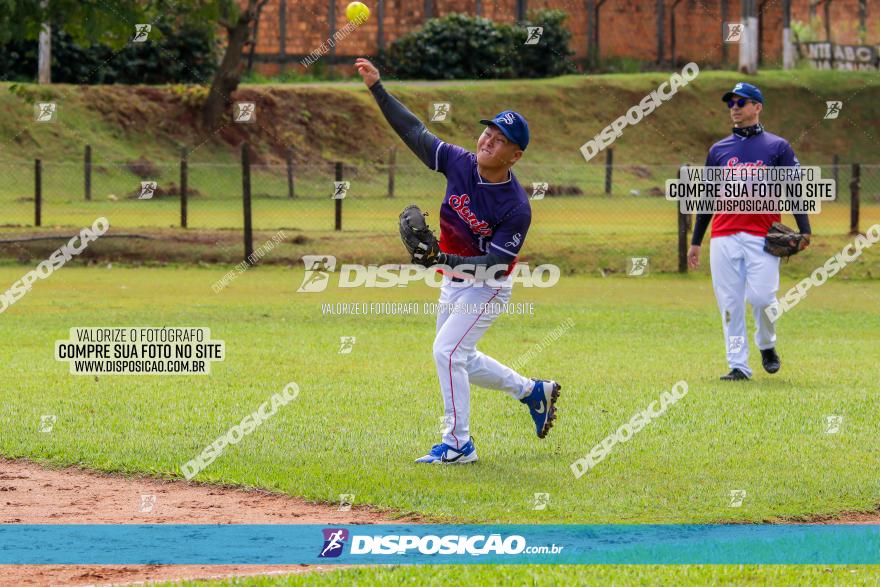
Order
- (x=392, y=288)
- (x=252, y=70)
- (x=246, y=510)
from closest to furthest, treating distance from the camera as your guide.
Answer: (x=246, y=510), (x=392, y=288), (x=252, y=70)

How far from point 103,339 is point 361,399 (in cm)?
437

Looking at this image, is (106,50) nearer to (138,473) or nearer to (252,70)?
(252,70)

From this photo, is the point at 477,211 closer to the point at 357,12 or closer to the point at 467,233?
the point at 467,233

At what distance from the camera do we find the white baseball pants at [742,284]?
12.8 metres

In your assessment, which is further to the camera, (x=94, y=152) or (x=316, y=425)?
(x=94, y=152)

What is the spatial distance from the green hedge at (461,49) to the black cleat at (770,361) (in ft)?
117

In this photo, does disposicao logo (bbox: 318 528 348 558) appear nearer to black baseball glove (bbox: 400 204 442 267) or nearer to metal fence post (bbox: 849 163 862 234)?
black baseball glove (bbox: 400 204 442 267)

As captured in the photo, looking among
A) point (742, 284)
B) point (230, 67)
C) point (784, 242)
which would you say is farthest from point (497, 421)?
point (230, 67)

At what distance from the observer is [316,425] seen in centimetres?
1061

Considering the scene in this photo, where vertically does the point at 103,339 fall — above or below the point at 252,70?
below

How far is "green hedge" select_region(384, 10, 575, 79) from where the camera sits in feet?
158

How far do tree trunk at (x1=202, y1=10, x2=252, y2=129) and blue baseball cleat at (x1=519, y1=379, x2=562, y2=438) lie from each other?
1111 inches

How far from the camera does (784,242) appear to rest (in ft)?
41.8

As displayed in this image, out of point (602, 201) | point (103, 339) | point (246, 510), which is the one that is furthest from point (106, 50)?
point (246, 510)
